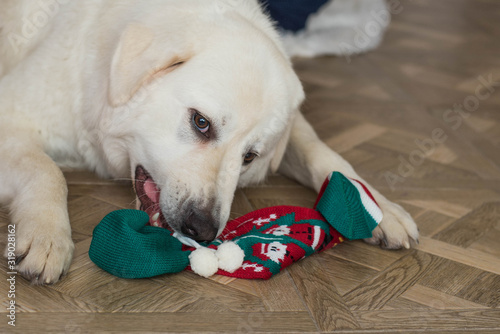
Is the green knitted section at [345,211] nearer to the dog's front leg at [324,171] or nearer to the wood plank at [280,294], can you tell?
the dog's front leg at [324,171]

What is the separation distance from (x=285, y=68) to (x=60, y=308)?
0.96 meters

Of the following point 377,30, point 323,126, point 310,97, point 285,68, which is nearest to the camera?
point 285,68

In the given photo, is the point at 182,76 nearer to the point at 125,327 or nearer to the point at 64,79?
the point at 64,79

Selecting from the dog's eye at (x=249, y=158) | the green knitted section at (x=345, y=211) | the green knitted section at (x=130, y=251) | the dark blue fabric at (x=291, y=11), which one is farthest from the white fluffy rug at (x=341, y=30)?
the green knitted section at (x=130, y=251)

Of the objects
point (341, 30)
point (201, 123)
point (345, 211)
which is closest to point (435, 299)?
point (345, 211)

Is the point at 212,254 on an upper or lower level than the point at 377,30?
upper

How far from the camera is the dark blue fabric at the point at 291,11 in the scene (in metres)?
3.45

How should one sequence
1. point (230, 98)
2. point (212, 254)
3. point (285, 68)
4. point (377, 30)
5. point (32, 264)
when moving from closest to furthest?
point (32, 264) < point (212, 254) < point (230, 98) < point (285, 68) < point (377, 30)

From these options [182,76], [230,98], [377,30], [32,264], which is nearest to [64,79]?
[182,76]

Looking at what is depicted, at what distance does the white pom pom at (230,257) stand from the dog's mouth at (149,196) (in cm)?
22

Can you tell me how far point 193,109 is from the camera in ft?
5.14

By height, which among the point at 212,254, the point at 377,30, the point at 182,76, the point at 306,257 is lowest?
the point at 377,30

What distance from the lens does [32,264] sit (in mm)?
1293

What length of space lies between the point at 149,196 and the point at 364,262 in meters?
0.64
